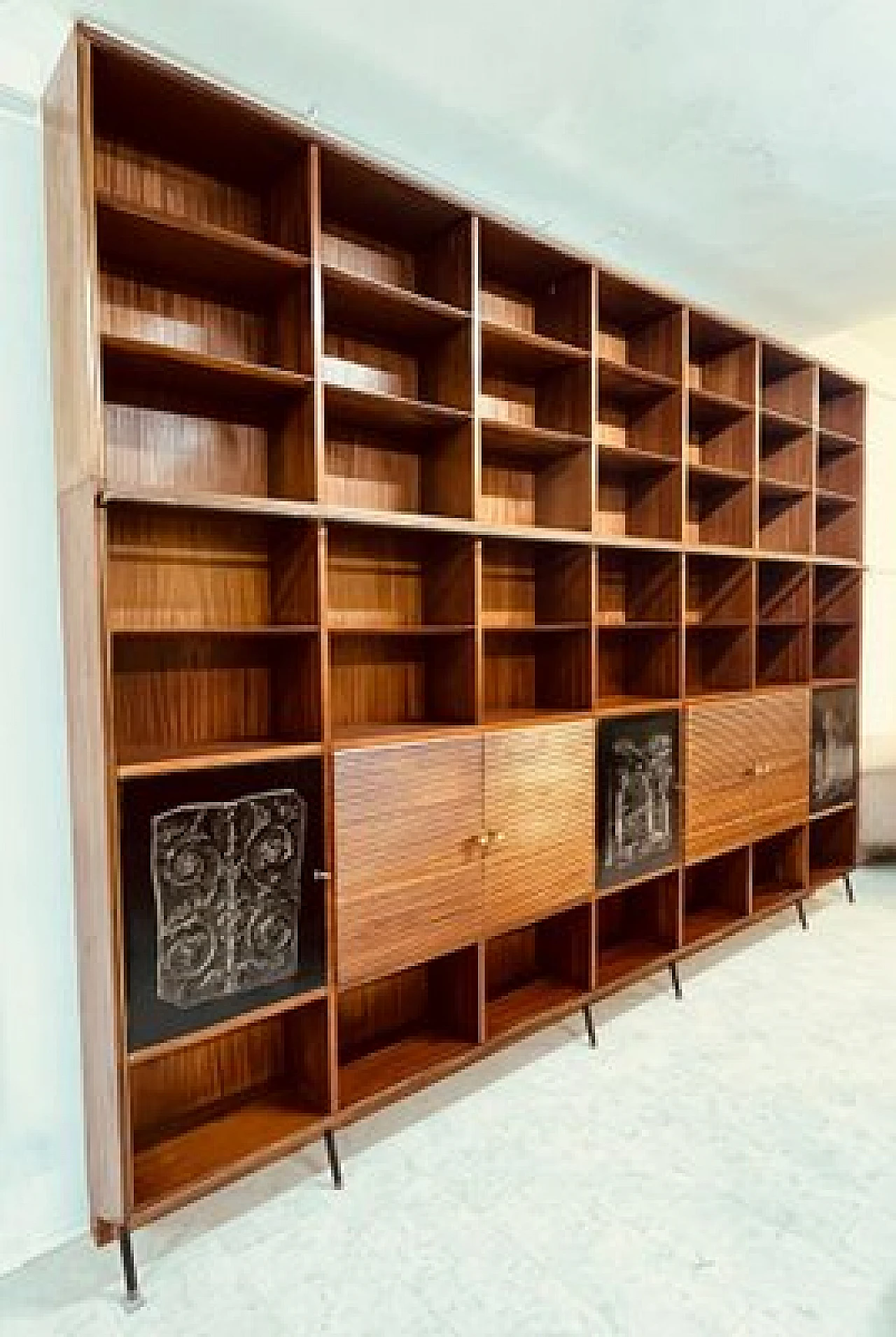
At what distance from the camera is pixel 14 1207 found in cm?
180

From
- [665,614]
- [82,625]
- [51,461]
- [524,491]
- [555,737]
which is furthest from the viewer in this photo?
[665,614]

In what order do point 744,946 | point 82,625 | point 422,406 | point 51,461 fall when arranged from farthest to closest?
1. point 744,946
2. point 422,406
3. point 51,461
4. point 82,625

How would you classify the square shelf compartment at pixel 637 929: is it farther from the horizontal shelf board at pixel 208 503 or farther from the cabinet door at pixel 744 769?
the horizontal shelf board at pixel 208 503

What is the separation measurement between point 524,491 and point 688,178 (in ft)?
3.78

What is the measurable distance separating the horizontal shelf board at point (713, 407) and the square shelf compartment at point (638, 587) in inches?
25.3

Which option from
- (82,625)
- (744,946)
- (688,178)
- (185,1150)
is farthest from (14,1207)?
(688,178)

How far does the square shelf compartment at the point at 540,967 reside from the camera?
2.62 m

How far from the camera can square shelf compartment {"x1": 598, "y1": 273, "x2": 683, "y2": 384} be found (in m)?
2.78

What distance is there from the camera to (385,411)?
2.18m

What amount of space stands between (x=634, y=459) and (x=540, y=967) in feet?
6.37

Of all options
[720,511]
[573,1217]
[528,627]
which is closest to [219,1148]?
[573,1217]

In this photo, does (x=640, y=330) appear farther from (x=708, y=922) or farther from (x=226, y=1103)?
(x=226, y=1103)

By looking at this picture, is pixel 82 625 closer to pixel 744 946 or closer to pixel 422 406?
pixel 422 406

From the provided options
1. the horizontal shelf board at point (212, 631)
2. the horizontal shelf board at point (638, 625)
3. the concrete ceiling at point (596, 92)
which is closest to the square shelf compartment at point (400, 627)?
the horizontal shelf board at point (212, 631)
